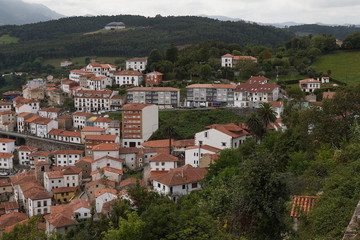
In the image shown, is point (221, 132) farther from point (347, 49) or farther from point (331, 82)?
point (347, 49)

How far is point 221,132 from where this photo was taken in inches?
1802

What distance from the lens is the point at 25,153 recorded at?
60.1 m

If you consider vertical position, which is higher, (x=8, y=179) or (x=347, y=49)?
(x=347, y=49)

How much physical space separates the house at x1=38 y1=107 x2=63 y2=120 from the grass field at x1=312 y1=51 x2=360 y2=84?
4613 cm


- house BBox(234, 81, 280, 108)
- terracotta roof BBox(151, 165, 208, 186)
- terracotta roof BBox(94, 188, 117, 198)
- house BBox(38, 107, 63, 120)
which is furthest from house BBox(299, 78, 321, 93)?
house BBox(38, 107, 63, 120)

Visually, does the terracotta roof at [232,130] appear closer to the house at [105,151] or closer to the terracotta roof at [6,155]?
the house at [105,151]

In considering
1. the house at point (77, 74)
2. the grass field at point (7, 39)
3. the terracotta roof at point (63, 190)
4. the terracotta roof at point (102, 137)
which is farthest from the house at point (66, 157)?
the grass field at point (7, 39)

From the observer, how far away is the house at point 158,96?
6800 centimetres

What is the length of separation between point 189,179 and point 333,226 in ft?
79.2

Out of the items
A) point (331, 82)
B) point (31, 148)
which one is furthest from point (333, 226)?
point (331, 82)

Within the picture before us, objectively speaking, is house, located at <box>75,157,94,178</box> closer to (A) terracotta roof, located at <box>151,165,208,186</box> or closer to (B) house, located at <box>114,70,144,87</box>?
(A) terracotta roof, located at <box>151,165,208,186</box>

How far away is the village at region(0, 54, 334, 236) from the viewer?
1538 inches

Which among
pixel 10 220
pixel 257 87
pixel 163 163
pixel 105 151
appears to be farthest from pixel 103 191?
pixel 257 87

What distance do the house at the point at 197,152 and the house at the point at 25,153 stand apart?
25.9 m
